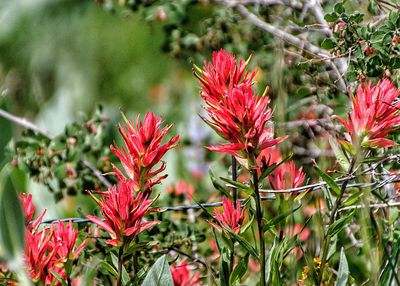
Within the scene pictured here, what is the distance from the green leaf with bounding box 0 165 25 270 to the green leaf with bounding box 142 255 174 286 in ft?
0.84

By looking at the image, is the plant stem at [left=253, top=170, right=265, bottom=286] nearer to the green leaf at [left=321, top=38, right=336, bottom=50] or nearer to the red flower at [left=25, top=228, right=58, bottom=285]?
the red flower at [left=25, top=228, right=58, bottom=285]

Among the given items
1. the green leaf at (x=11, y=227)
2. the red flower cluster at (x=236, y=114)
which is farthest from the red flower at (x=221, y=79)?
the green leaf at (x=11, y=227)

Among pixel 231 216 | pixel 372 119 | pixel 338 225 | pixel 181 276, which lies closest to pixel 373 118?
pixel 372 119

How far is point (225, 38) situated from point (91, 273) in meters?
1.32

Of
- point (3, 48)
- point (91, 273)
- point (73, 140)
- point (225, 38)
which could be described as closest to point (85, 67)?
point (3, 48)

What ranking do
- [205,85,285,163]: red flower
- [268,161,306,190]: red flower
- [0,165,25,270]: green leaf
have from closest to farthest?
1. [0,165,25,270]: green leaf
2. [205,85,285,163]: red flower
3. [268,161,306,190]: red flower

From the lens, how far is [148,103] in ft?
12.0

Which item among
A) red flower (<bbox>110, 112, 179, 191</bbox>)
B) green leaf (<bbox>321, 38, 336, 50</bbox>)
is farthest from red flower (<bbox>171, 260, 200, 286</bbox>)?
green leaf (<bbox>321, 38, 336, 50</bbox>)

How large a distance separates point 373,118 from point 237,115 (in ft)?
0.72

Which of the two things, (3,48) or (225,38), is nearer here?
(225,38)

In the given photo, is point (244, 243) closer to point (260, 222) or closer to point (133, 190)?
point (260, 222)

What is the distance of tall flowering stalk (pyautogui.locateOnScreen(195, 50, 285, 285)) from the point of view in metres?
1.18

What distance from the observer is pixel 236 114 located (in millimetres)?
1185

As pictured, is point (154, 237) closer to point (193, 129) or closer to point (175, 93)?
point (193, 129)
